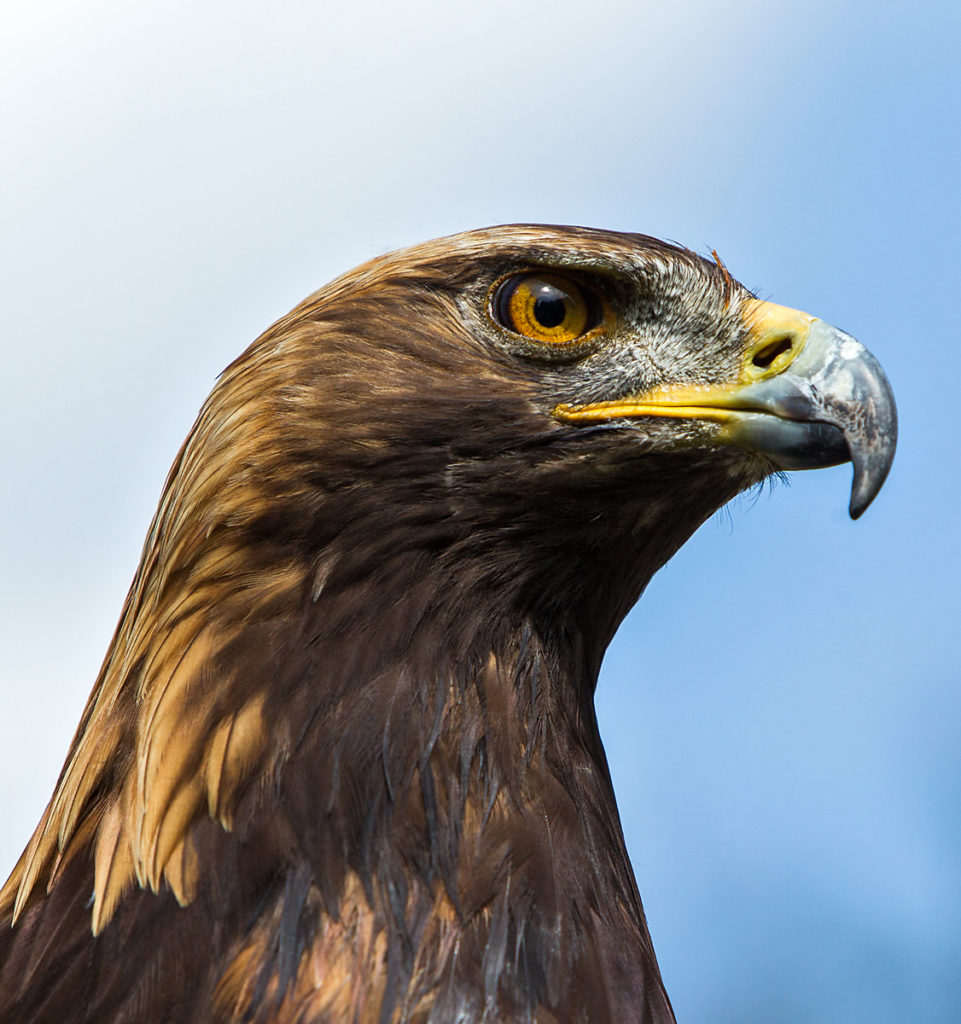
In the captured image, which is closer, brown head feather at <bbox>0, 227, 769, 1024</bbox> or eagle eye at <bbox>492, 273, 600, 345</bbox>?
brown head feather at <bbox>0, 227, 769, 1024</bbox>

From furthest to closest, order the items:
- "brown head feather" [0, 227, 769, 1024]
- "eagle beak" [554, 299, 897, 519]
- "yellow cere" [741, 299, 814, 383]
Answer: "yellow cere" [741, 299, 814, 383]
"eagle beak" [554, 299, 897, 519]
"brown head feather" [0, 227, 769, 1024]

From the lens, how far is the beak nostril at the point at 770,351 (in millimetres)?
2404

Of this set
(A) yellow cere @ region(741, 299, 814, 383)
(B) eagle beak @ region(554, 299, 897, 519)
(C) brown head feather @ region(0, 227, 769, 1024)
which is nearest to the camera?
(C) brown head feather @ region(0, 227, 769, 1024)

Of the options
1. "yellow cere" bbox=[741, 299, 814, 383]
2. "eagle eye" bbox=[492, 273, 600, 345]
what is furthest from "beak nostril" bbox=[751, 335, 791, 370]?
"eagle eye" bbox=[492, 273, 600, 345]

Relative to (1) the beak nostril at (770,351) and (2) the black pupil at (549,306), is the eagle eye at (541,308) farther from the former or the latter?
(1) the beak nostril at (770,351)

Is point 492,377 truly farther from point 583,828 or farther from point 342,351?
point 583,828

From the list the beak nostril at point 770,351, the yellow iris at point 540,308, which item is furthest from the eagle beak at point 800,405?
the yellow iris at point 540,308

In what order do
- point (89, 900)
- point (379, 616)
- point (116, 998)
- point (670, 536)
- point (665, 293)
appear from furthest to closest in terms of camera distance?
point (670, 536), point (665, 293), point (379, 616), point (89, 900), point (116, 998)

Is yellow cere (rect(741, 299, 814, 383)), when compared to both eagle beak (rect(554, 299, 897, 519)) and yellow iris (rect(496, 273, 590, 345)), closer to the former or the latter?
eagle beak (rect(554, 299, 897, 519))

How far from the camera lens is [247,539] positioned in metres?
2.32

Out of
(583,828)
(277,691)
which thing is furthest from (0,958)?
(583,828)

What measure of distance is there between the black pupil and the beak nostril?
1.32 feet

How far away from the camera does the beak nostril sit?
240 centimetres

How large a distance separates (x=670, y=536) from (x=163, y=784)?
3.85ft
